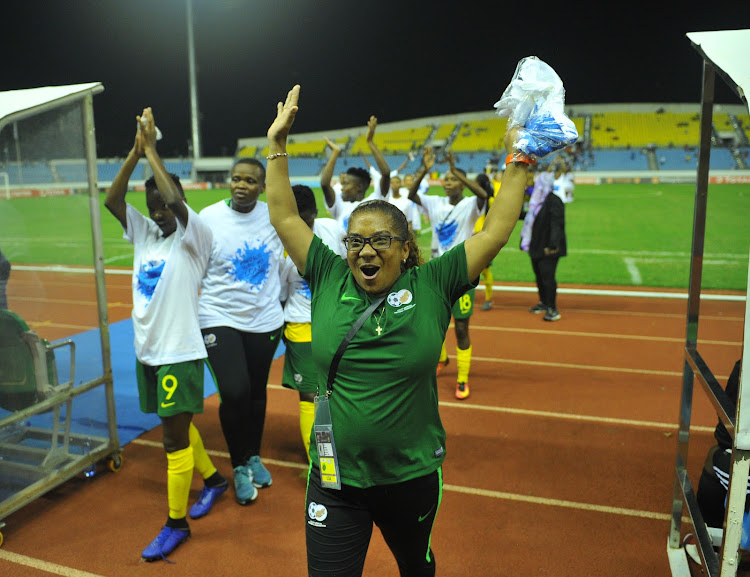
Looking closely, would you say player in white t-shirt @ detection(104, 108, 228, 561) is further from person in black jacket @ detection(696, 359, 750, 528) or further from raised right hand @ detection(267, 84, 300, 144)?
person in black jacket @ detection(696, 359, 750, 528)

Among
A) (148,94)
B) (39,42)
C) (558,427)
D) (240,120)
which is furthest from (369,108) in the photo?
(558,427)

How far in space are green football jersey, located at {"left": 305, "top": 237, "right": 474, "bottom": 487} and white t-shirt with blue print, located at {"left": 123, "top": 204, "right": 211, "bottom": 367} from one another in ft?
4.83

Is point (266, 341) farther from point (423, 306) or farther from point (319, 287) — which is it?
point (423, 306)

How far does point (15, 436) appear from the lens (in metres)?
4.18

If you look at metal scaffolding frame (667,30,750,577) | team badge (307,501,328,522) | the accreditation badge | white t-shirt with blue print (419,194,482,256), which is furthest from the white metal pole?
team badge (307,501,328,522)

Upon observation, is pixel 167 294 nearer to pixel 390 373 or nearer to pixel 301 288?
pixel 301 288

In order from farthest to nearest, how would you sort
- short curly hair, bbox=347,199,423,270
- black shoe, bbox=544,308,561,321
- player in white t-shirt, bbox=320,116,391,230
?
black shoe, bbox=544,308,561,321 < player in white t-shirt, bbox=320,116,391,230 < short curly hair, bbox=347,199,423,270

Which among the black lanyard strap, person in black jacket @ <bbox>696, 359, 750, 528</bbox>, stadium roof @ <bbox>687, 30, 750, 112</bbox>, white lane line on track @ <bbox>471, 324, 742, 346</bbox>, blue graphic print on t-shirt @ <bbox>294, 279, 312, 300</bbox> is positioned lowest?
white lane line on track @ <bbox>471, 324, 742, 346</bbox>

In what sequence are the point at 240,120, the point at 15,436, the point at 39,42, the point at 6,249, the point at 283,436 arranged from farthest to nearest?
the point at 240,120 < the point at 39,42 < the point at 283,436 < the point at 15,436 < the point at 6,249

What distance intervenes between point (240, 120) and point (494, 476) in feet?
210

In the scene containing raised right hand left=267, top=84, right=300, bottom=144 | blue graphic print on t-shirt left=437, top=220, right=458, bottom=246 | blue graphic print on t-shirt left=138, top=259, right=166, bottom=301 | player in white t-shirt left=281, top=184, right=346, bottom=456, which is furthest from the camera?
blue graphic print on t-shirt left=437, top=220, right=458, bottom=246

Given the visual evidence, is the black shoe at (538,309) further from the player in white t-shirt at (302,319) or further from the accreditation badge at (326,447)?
the accreditation badge at (326,447)

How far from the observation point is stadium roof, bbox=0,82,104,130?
10.7 ft

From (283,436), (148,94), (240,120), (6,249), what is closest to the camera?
(6,249)
